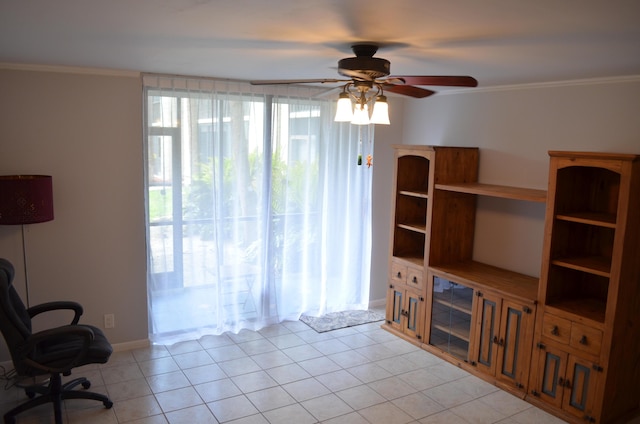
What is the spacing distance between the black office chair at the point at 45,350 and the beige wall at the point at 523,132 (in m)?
3.23

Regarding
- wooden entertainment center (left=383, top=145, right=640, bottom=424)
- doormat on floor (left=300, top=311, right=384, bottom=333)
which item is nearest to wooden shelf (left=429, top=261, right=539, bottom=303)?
wooden entertainment center (left=383, top=145, right=640, bottom=424)

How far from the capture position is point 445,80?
2373 mm

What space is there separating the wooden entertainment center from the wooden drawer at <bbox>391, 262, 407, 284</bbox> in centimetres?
4

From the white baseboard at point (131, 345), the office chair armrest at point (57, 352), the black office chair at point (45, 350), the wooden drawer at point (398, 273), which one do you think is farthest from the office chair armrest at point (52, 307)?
the wooden drawer at point (398, 273)

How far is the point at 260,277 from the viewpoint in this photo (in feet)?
15.5

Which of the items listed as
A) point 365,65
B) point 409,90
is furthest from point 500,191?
point 365,65

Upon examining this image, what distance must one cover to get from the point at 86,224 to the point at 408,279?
9.26 feet

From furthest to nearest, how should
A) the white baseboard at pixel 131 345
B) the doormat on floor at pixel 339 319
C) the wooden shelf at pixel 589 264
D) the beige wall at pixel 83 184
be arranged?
1. the doormat on floor at pixel 339 319
2. the white baseboard at pixel 131 345
3. the beige wall at pixel 83 184
4. the wooden shelf at pixel 589 264

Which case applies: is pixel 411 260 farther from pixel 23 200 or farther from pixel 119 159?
pixel 23 200

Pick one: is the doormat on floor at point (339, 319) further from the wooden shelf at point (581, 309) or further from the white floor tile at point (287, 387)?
the wooden shelf at point (581, 309)

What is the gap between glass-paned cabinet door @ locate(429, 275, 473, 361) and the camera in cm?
404

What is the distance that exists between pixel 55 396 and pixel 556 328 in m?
3.32

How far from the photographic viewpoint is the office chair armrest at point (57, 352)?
2922 mm

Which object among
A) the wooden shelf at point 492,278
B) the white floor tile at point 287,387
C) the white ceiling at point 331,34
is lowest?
the white floor tile at point 287,387
